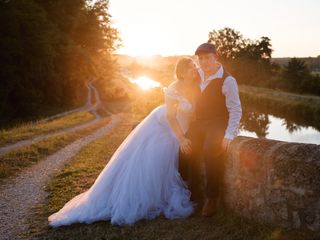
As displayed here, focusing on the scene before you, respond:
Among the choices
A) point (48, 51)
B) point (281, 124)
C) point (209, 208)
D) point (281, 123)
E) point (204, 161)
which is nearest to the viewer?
point (209, 208)

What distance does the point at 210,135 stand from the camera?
591 centimetres

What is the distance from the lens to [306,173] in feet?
15.7

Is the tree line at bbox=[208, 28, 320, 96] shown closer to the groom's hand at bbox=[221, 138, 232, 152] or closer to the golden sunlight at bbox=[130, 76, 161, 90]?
the golden sunlight at bbox=[130, 76, 161, 90]

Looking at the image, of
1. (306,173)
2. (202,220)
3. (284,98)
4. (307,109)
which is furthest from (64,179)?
(284,98)

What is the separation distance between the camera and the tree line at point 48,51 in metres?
30.8

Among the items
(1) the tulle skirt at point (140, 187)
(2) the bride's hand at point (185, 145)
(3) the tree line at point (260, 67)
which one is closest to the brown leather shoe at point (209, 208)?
(1) the tulle skirt at point (140, 187)

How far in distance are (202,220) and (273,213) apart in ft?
3.78

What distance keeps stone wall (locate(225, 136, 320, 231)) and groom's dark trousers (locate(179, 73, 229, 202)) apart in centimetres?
22

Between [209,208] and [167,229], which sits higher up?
[209,208]

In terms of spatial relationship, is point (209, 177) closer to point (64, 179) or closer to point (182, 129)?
point (182, 129)

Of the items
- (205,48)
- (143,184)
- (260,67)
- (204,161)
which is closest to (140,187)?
(143,184)

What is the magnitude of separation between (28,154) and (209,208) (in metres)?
9.19

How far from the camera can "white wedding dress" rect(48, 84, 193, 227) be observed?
6.33 metres

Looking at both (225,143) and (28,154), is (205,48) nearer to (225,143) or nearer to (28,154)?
(225,143)
